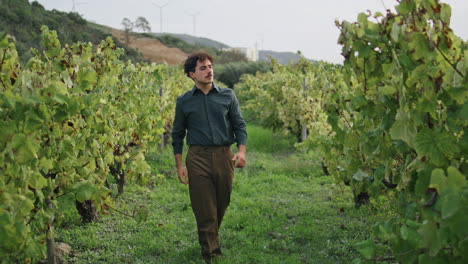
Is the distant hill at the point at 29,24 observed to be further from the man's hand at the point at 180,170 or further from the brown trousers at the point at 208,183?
the brown trousers at the point at 208,183

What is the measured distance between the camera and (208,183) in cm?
450

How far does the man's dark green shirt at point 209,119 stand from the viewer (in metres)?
4.49

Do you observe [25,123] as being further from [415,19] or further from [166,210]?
[166,210]

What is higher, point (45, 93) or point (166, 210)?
point (45, 93)

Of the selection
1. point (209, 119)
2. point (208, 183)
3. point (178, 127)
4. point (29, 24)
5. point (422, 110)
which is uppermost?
point (29, 24)

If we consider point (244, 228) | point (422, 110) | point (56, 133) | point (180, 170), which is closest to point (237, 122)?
point (180, 170)

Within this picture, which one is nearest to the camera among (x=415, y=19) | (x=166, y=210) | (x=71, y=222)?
(x=415, y=19)

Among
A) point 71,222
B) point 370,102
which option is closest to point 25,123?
point 370,102

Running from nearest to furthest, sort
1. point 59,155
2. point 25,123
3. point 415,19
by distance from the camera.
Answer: point 415,19, point 25,123, point 59,155

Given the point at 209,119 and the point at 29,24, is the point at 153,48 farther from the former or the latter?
the point at 209,119

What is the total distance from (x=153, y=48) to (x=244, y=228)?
72.9m

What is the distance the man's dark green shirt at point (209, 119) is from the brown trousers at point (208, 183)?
0.33 feet

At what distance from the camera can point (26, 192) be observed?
262 cm

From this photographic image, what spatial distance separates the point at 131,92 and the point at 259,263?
2.99 metres
